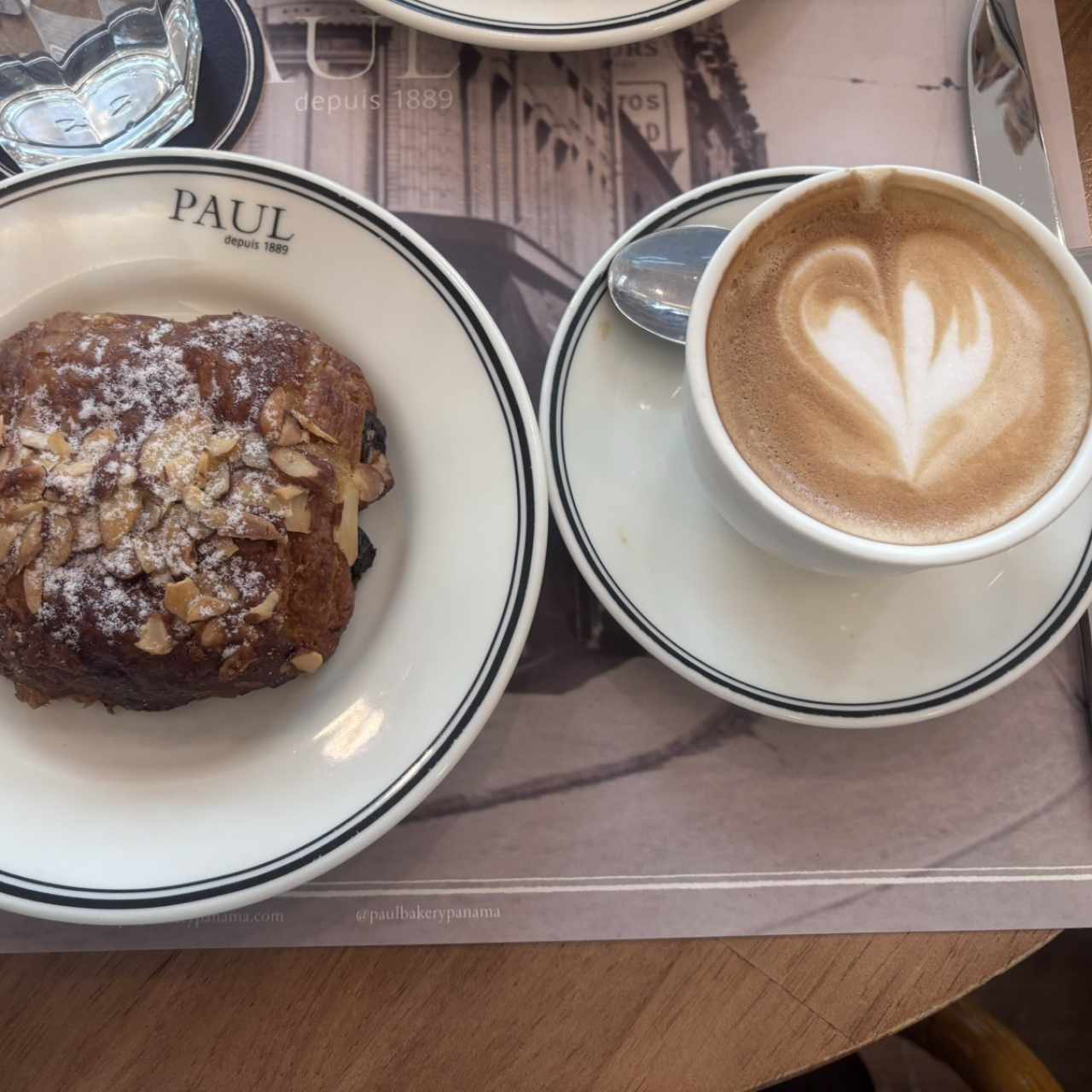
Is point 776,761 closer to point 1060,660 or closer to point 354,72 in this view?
point 1060,660

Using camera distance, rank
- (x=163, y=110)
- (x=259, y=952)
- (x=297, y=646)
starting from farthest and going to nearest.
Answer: (x=163, y=110) → (x=259, y=952) → (x=297, y=646)

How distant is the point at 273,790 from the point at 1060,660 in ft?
2.81

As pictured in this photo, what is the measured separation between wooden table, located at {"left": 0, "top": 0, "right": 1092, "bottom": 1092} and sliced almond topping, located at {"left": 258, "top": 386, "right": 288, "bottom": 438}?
0.54 metres

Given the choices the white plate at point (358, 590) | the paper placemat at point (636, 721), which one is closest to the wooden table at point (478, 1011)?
the paper placemat at point (636, 721)

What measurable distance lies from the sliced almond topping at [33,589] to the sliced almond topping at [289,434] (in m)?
0.24

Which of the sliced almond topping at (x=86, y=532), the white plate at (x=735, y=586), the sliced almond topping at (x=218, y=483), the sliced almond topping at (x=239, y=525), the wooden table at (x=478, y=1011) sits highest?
the sliced almond topping at (x=218, y=483)

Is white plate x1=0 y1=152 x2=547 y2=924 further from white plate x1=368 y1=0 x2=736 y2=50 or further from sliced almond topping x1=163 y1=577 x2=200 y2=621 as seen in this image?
white plate x1=368 y1=0 x2=736 y2=50

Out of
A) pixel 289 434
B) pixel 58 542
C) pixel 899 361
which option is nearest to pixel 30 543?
pixel 58 542

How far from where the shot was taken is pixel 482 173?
42.6 inches

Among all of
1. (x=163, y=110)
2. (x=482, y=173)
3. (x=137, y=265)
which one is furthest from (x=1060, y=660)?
(x=163, y=110)

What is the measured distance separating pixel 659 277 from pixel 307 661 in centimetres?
53

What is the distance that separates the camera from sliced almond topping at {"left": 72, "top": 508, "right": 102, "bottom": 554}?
0.76 metres

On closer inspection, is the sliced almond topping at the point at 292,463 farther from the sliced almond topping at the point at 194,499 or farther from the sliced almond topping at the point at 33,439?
the sliced almond topping at the point at 33,439

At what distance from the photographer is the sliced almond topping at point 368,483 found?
2.75 ft
